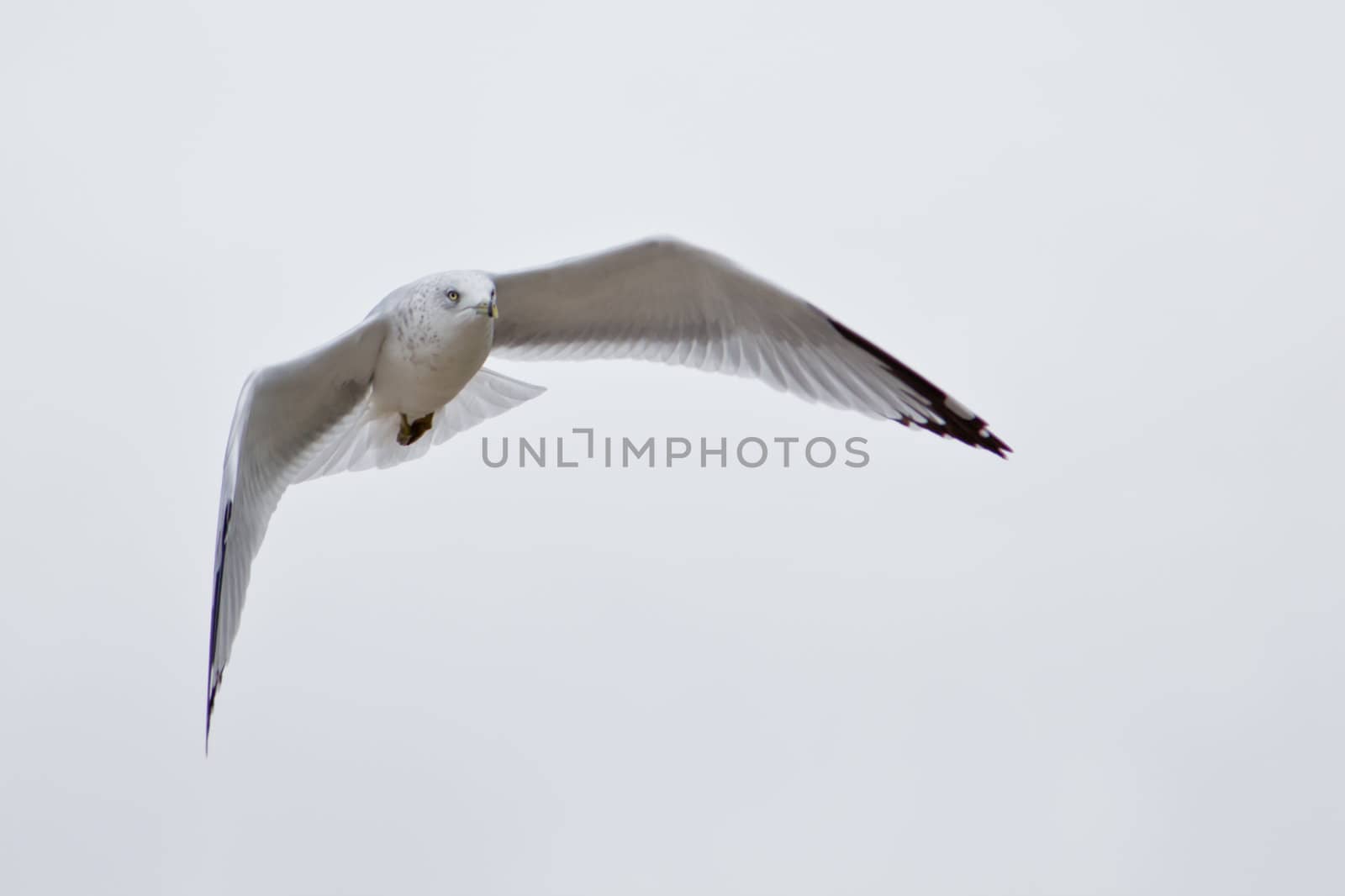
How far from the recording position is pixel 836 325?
Answer: 12.6 feet

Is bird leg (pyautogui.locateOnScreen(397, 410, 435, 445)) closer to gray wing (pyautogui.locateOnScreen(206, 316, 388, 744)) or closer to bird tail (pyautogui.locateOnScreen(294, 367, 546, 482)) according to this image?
bird tail (pyautogui.locateOnScreen(294, 367, 546, 482))

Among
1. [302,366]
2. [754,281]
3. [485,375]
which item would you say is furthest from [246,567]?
[754,281]

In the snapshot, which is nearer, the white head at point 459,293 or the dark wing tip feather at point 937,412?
the white head at point 459,293

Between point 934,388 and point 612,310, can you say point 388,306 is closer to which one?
point 612,310

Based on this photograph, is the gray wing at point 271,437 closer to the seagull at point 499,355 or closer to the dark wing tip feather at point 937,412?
the seagull at point 499,355

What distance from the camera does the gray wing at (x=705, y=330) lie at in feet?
12.5

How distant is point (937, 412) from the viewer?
3822 mm

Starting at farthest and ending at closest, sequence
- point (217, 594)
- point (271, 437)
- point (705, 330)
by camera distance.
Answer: point (705, 330) → point (271, 437) → point (217, 594)

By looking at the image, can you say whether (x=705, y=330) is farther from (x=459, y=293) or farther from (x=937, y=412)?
(x=459, y=293)

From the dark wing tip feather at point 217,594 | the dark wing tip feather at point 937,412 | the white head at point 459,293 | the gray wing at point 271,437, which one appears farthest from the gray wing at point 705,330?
the dark wing tip feather at point 217,594

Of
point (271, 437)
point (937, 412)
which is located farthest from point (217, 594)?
point (937, 412)

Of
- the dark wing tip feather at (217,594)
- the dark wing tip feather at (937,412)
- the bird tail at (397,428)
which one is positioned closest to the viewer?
the dark wing tip feather at (217,594)

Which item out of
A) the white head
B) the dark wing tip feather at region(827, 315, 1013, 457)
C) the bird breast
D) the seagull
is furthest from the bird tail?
the dark wing tip feather at region(827, 315, 1013, 457)

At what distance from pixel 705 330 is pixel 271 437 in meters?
1.09
